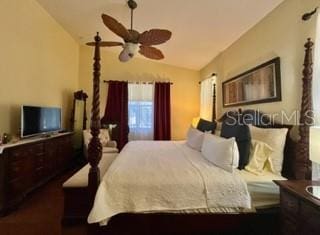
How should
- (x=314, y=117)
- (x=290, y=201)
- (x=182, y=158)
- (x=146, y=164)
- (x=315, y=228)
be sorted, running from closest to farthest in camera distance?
(x=315, y=228)
(x=290, y=201)
(x=314, y=117)
(x=146, y=164)
(x=182, y=158)

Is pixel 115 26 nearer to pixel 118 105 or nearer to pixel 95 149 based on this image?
pixel 95 149

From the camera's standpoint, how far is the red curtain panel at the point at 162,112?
6.20 metres

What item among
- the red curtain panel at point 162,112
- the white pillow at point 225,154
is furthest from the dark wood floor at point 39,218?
the red curtain panel at point 162,112

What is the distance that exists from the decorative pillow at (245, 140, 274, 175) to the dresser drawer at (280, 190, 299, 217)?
48 centimetres

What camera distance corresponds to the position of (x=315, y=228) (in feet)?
5.05

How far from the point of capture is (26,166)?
3297mm

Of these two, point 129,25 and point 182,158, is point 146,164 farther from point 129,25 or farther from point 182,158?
point 129,25

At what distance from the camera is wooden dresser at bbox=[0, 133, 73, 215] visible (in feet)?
9.34

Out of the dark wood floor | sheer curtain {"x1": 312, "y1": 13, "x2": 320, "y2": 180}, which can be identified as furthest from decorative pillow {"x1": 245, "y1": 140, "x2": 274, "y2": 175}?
the dark wood floor

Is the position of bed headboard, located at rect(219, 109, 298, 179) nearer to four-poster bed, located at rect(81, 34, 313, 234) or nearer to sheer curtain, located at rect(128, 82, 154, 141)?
four-poster bed, located at rect(81, 34, 313, 234)

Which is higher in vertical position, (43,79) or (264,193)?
(43,79)

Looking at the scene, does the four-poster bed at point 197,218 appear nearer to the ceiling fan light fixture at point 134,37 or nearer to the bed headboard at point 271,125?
the bed headboard at point 271,125

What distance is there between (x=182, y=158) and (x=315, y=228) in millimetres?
1601

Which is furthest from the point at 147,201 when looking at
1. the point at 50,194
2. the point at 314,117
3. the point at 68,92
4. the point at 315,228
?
the point at 68,92
